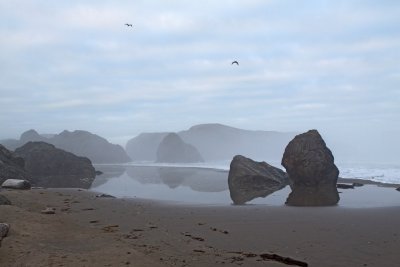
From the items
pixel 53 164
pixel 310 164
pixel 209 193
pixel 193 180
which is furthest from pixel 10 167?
pixel 310 164

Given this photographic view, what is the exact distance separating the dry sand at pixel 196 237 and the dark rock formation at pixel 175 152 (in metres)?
115

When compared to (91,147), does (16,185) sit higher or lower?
lower

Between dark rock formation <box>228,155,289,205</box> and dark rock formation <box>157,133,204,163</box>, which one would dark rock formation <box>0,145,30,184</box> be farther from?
dark rock formation <box>157,133,204,163</box>

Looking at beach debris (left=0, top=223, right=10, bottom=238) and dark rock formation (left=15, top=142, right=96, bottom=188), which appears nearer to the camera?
beach debris (left=0, top=223, right=10, bottom=238)

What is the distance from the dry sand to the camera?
898cm

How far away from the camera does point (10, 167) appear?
118 feet

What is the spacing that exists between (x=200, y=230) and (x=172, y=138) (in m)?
125

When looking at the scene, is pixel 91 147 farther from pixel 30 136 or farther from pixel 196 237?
pixel 196 237

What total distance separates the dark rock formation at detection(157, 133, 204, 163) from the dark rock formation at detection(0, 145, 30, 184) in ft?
301

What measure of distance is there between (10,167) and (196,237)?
97.7 ft

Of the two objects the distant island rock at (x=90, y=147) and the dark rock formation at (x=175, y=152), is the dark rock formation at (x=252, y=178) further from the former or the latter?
the distant island rock at (x=90, y=147)

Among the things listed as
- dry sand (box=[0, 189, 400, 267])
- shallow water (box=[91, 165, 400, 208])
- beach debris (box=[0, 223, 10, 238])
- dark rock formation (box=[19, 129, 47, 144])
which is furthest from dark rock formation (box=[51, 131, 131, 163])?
beach debris (box=[0, 223, 10, 238])

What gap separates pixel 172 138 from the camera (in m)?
138

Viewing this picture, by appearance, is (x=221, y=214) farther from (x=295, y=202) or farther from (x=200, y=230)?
(x=295, y=202)
